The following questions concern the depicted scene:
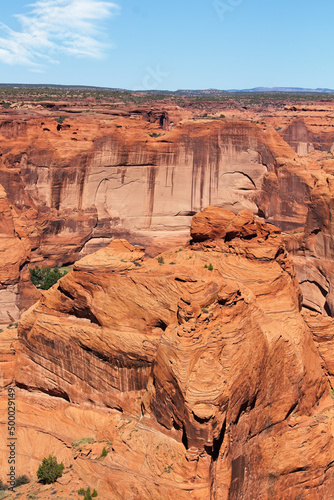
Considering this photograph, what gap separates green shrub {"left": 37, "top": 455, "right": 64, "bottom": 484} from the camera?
1645 cm

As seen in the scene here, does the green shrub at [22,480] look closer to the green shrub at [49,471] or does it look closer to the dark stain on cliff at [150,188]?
the green shrub at [49,471]

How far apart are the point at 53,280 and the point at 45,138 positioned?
1433 centimetres

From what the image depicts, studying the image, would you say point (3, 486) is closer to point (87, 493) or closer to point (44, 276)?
point (87, 493)

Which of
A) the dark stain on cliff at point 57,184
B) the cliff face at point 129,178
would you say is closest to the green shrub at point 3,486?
the cliff face at point 129,178

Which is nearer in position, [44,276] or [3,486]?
[3,486]

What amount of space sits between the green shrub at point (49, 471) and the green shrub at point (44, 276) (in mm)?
24657

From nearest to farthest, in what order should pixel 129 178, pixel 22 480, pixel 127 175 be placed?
pixel 22 480 → pixel 127 175 → pixel 129 178

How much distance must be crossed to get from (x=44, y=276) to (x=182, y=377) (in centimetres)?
3111

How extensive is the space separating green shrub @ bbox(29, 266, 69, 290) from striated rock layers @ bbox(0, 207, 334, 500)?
66.4 ft

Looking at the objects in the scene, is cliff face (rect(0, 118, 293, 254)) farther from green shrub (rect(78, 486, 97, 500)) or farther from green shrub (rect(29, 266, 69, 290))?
green shrub (rect(78, 486, 97, 500))

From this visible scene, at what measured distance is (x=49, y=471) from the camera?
1656 cm

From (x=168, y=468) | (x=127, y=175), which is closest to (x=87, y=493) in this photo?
(x=168, y=468)

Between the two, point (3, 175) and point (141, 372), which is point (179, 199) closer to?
point (3, 175)

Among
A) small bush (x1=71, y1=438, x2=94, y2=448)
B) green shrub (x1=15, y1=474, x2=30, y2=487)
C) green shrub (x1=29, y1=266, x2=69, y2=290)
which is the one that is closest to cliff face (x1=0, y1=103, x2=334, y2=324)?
green shrub (x1=29, y1=266, x2=69, y2=290)
